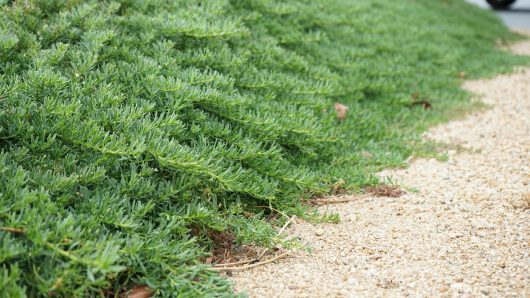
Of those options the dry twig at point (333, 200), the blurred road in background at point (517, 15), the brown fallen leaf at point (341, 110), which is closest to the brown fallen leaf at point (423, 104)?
the brown fallen leaf at point (341, 110)

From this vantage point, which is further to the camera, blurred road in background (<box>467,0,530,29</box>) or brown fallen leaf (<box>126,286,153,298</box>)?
blurred road in background (<box>467,0,530,29</box>)

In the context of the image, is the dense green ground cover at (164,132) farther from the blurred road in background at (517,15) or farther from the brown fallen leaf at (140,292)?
the blurred road in background at (517,15)

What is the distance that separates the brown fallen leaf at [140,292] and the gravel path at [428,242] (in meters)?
0.42

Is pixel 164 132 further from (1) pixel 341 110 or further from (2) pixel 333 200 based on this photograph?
(1) pixel 341 110

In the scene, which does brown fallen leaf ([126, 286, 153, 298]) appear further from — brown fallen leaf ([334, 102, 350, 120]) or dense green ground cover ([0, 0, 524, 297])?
brown fallen leaf ([334, 102, 350, 120])

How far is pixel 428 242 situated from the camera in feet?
10.3

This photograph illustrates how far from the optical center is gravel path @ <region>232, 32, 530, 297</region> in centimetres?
272

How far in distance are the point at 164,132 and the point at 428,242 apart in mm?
1528

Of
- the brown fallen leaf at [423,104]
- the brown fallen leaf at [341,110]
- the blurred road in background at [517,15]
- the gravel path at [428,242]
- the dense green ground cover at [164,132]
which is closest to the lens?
the dense green ground cover at [164,132]

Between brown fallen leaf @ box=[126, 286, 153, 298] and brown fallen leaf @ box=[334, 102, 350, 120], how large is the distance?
2595 millimetres

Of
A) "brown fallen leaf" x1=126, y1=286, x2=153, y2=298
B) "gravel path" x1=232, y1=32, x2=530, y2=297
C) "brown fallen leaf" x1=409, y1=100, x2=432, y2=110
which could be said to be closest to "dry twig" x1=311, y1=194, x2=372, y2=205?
"gravel path" x1=232, y1=32, x2=530, y2=297

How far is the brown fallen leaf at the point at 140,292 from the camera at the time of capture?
2.53 m

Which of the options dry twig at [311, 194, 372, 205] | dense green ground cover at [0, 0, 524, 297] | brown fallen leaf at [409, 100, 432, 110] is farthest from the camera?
brown fallen leaf at [409, 100, 432, 110]

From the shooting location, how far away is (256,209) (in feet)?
11.1
